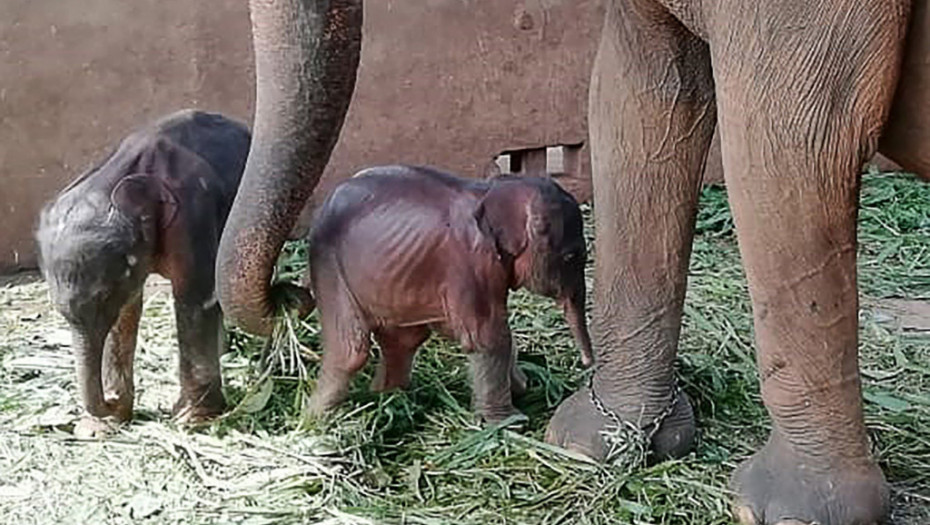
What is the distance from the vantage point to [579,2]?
13.7 ft

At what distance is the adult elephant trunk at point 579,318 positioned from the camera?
236 centimetres

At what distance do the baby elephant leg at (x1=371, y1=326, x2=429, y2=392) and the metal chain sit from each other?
0.96 feet

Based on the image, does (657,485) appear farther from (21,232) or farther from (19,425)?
(21,232)

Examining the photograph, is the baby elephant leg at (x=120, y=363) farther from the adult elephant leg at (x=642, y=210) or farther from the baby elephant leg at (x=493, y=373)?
the adult elephant leg at (x=642, y=210)

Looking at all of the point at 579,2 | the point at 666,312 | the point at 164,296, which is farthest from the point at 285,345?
the point at 579,2

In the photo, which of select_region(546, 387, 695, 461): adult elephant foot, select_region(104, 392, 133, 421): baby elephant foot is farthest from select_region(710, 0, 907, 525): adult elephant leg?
select_region(104, 392, 133, 421): baby elephant foot

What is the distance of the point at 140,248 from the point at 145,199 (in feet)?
0.24

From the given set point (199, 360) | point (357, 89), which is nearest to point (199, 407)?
point (199, 360)

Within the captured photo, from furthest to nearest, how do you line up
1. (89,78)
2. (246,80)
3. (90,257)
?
(246,80), (89,78), (90,257)

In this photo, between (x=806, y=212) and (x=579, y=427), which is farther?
(x=579, y=427)

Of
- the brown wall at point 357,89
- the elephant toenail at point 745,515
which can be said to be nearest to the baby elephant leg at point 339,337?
the elephant toenail at point 745,515

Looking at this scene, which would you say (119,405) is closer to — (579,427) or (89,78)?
(579,427)

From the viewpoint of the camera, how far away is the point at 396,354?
2.46 meters

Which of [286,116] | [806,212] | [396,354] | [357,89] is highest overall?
[286,116]
